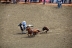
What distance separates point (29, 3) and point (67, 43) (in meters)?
2.19

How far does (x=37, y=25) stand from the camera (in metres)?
2.87

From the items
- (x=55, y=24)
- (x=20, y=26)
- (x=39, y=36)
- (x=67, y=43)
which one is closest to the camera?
(x=67, y=43)

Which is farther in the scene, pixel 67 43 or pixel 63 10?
pixel 63 10

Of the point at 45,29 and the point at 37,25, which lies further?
the point at 37,25

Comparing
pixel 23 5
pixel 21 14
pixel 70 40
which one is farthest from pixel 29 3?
pixel 70 40

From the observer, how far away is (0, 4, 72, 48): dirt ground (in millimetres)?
2081

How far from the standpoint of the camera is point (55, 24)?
2895 mm

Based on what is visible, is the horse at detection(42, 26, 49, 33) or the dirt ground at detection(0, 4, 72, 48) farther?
the horse at detection(42, 26, 49, 33)

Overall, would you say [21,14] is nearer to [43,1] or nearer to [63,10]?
[63,10]

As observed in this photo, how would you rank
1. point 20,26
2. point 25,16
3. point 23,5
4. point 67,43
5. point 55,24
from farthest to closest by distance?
point 23,5
point 25,16
point 55,24
point 20,26
point 67,43

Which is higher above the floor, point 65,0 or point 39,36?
point 65,0

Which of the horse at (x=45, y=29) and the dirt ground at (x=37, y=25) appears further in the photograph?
the horse at (x=45, y=29)

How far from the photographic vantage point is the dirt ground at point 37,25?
208 centimetres

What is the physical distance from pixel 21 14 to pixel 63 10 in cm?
51
